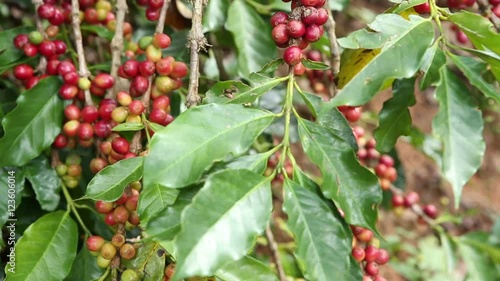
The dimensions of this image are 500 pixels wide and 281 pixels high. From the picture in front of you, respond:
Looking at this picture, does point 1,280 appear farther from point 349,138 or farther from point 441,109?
point 441,109

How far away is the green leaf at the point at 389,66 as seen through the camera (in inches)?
30.9

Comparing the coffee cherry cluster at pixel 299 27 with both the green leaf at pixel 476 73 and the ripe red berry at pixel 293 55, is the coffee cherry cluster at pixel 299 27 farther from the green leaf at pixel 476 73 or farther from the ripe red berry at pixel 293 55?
the green leaf at pixel 476 73

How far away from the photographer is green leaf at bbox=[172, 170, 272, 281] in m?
0.72

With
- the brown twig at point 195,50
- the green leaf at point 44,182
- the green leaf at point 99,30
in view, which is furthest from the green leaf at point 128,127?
the green leaf at point 99,30

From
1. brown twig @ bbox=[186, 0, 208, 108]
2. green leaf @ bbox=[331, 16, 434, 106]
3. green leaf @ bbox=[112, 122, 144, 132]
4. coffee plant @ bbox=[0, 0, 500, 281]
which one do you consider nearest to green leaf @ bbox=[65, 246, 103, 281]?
coffee plant @ bbox=[0, 0, 500, 281]

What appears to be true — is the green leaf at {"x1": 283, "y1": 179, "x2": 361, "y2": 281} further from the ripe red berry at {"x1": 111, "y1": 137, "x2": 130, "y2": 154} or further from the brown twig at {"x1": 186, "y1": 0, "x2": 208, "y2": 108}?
the ripe red berry at {"x1": 111, "y1": 137, "x2": 130, "y2": 154}

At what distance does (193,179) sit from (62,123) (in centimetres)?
60

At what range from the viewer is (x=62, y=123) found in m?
1.31

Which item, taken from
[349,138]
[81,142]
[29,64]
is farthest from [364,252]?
[29,64]

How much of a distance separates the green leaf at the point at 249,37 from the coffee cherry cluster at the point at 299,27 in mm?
364

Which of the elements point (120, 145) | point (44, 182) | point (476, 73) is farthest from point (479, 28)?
point (44, 182)

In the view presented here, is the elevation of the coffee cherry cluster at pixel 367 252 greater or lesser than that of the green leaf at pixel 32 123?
lesser

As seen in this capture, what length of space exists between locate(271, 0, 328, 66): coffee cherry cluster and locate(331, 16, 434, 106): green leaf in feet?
0.60

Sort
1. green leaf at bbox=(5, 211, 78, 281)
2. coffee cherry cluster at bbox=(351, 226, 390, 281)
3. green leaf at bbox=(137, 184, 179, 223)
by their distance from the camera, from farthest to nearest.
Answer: coffee cherry cluster at bbox=(351, 226, 390, 281) < green leaf at bbox=(5, 211, 78, 281) < green leaf at bbox=(137, 184, 179, 223)
